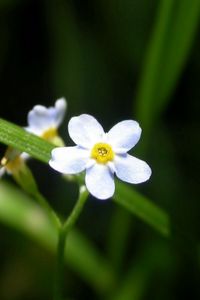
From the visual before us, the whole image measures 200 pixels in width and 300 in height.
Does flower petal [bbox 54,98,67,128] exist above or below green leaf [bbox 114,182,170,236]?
above

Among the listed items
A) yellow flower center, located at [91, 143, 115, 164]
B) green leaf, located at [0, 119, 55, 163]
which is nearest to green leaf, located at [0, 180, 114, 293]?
green leaf, located at [0, 119, 55, 163]

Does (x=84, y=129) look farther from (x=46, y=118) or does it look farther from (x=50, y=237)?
(x=50, y=237)

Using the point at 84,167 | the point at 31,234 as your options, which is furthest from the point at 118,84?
the point at 84,167

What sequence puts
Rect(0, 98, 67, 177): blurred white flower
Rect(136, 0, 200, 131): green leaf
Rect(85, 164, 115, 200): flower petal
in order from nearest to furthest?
Rect(85, 164, 115, 200): flower petal < Rect(0, 98, 67, 177): blurred white flower < Rect(136, 0, 200, 131): green leaf

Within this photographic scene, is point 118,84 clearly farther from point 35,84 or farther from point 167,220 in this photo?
point 167,220

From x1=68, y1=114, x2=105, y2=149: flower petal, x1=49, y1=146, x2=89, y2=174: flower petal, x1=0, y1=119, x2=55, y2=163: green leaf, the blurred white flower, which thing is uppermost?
x1=68, y1=114, x2=105, y2=149: flower petal

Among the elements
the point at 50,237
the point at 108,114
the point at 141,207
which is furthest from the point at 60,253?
the point at 108,114

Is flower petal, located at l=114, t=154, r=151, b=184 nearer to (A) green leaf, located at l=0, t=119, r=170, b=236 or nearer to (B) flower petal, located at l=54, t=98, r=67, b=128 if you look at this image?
(A) green leaf, located at l=0, t=119, r=170, b=236

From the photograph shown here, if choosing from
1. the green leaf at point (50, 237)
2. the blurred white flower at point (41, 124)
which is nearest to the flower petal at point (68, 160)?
the blurred white flower at point (41, 124)
